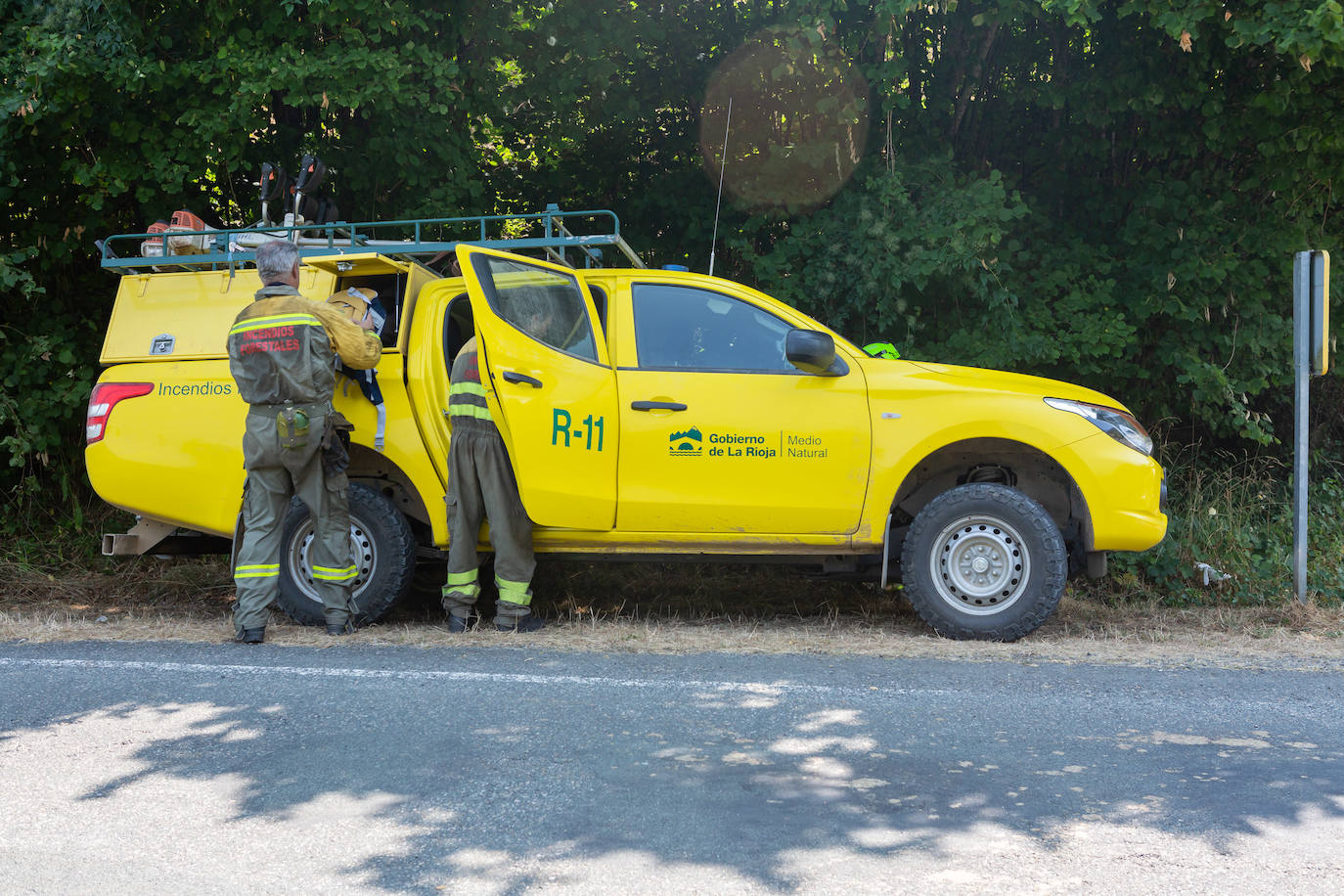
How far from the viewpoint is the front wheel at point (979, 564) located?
627 cm

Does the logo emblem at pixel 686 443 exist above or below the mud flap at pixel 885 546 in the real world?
above

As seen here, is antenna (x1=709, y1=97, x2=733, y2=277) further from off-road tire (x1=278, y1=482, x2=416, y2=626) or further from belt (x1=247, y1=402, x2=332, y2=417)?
belt (x1=247, y1=402, x2=332, y2=417)

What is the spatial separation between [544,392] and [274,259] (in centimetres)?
161

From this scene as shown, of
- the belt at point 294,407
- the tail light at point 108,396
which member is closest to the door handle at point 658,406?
the belt at point 294,407

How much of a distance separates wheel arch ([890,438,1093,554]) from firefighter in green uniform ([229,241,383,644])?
313 cm

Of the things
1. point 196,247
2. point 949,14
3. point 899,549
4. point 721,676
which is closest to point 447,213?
point 196,247

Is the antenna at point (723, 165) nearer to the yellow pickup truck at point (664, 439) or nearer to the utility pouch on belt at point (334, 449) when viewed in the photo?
the yellow pickup truck at point (664, 439)

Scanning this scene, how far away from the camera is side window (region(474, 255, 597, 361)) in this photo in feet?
20.6

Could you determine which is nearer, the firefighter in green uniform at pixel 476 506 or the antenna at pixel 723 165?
the firefighter in green uniform at pixel 476 506

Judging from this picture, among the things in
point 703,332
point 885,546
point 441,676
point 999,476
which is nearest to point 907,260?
point 999,476

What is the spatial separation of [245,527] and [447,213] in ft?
13.7

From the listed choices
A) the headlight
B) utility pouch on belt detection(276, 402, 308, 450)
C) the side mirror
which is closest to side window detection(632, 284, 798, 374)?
the side mirror

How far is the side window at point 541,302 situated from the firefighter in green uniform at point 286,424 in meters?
0.80

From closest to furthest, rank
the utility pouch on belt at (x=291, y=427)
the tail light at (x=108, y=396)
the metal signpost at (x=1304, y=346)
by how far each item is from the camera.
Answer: the utility pouch on belt at (x=291, y=427) < the tail light at (x=108, y=396) < the metal signpost at (x=1304, y=346)
